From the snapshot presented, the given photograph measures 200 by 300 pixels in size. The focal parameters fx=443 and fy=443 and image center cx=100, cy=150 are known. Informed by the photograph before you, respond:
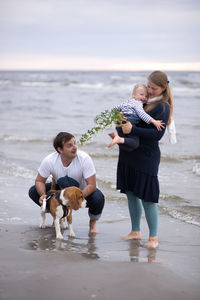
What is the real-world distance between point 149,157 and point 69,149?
846mm

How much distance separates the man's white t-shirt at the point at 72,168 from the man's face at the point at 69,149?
0.42 feet

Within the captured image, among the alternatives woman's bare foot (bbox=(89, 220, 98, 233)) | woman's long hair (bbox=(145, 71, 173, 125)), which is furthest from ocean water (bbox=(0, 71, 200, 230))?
woman's long hair (bbox=(145, 71, 173, 125))

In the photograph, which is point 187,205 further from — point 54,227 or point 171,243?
point 54,227

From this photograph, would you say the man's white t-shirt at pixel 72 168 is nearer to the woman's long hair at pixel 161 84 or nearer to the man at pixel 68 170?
the man at pixel 68 170

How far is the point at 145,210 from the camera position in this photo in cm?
475

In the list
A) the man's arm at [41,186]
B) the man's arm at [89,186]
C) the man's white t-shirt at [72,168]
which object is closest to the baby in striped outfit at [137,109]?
the man's white t-shirt at [72,168]

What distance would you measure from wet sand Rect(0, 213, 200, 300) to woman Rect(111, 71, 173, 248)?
1.29 feet

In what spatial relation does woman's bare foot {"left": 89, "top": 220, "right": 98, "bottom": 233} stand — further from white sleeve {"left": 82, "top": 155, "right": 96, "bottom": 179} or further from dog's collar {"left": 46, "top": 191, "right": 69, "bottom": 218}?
white sleeve {"left": 82, "top": 155, "right": 96, "bottom": 179}

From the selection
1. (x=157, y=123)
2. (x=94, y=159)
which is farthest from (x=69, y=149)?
(x=94, y=159)

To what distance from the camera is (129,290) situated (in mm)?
3162

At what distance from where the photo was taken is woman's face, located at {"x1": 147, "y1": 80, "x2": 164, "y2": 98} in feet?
14.7

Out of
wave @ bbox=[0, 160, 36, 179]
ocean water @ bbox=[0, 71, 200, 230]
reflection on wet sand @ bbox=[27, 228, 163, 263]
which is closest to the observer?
reflection on wet sand @ bbox=[27, 228, 163, 263]

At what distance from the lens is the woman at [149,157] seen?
445cm

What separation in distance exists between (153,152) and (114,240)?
3.49ft
